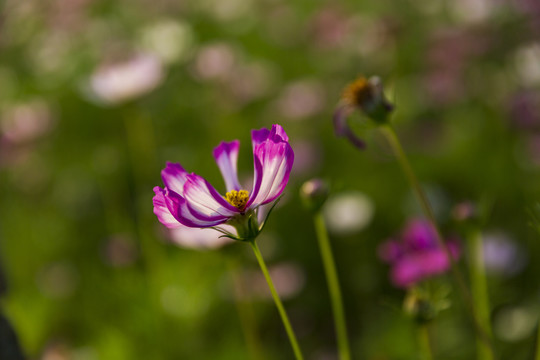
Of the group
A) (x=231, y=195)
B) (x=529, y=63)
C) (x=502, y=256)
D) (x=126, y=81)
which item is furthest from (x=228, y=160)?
(x=529, y=63)

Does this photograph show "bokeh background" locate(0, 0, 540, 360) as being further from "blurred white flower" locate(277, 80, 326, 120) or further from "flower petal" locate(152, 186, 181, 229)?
"flower petal" locate(152, 186, 181, 229)

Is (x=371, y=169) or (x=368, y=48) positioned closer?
(x=371, y=169)

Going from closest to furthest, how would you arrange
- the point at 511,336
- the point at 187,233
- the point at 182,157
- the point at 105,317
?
the point at 187,233, the point at 511,336, the point at 105,317, the point at 182,157

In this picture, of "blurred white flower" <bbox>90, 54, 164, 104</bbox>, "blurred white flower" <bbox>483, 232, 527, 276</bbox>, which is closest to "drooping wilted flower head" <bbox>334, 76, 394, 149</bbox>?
"blurred white flower" <bbox>483, 232, 527, 276</bbox>

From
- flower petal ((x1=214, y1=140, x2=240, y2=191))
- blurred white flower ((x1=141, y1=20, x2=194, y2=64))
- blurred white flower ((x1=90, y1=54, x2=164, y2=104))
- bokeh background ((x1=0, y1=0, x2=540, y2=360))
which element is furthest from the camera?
blurred white flower ((x1=141, y1=20, x2=194, y2=64))

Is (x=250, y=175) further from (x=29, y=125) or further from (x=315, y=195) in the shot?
(x=315, y=195)

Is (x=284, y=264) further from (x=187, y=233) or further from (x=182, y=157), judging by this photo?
(x=187, y=233)

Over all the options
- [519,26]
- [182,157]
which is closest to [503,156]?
[519,26]
